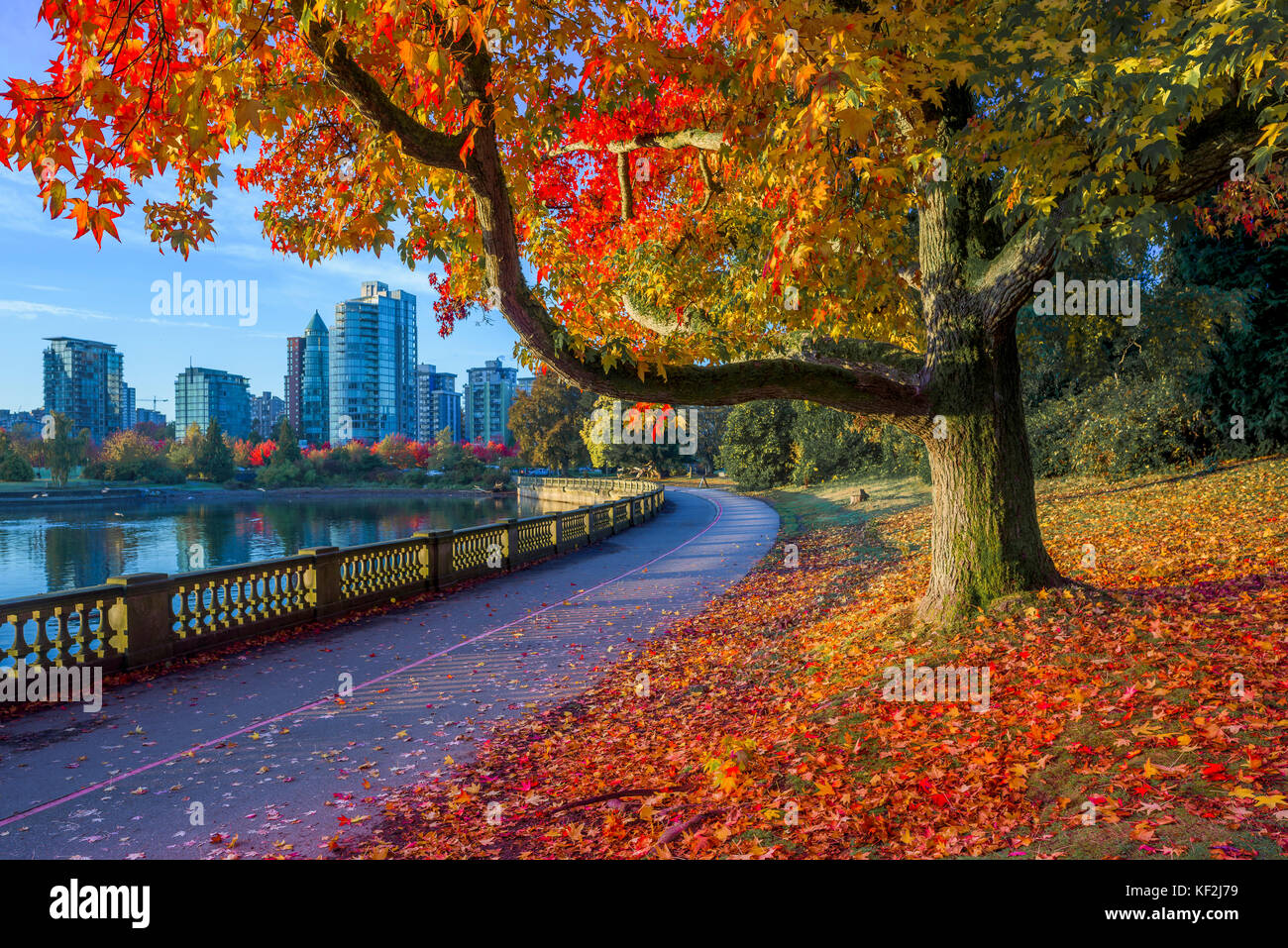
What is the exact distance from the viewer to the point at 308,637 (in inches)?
449

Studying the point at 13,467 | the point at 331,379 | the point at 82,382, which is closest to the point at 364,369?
the point at 331,379

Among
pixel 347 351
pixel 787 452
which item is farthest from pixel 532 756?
pixel 347 351

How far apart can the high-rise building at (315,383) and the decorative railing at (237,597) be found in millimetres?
185827

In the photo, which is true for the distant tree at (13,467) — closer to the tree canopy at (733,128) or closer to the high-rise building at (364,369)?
the high-rise building at (364,369)

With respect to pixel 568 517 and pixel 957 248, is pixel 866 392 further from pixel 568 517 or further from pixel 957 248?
pixel 568 517

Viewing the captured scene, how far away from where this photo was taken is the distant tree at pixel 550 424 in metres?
86.1

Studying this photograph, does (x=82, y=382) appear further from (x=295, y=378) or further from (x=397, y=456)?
(x=397, y=456)

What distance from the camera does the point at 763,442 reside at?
57000 mm

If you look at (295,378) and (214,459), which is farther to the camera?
(295,378)

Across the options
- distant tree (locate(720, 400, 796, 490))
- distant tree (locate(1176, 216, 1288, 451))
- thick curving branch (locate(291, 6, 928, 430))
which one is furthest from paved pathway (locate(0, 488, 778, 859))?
distant tree (locate(720, 400, 796, 490))

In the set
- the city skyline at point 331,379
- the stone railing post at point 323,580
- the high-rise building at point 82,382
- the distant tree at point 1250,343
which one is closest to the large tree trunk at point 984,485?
the stone railing post at point 323,580

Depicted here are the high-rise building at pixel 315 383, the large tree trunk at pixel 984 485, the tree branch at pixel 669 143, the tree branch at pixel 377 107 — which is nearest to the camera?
the tree branch at pixel 377 107

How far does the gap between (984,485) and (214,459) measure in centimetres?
11380
